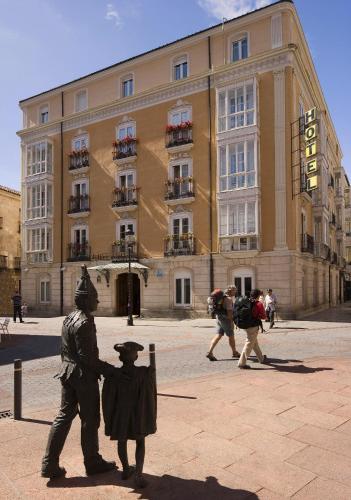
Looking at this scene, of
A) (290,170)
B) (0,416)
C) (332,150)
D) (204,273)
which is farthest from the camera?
(332,150)

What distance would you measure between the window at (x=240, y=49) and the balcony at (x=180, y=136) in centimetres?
442

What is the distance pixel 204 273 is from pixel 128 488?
18.8 meters

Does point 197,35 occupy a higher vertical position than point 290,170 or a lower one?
higher

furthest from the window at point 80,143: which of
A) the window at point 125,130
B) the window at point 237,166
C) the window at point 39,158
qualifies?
the window at point 237,166

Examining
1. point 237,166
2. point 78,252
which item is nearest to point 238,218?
point 237,166

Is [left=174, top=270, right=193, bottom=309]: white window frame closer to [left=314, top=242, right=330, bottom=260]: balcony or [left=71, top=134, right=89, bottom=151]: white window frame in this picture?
[left=314, top=242, right=330, bottom=260]: balcony

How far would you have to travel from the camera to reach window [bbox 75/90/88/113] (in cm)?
2748

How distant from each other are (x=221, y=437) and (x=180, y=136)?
20799 mm

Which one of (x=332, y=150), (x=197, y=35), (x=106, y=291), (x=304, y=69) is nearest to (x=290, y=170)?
(x=304, y=69)

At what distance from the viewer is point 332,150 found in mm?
35438

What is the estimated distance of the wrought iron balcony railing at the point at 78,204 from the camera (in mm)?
26538

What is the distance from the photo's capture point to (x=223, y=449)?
14.5 ft

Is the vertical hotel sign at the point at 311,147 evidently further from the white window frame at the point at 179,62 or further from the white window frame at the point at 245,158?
the white window frame at the point at 179,62

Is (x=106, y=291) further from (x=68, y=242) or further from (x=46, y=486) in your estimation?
(x=46, y=486)
